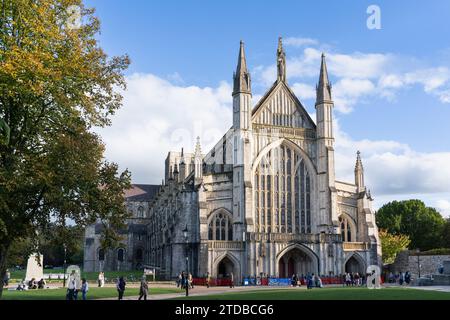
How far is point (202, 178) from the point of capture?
175ft

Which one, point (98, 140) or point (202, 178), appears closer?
point (98, 140)

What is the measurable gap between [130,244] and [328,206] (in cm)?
4314

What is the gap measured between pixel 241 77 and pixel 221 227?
51.3 feet

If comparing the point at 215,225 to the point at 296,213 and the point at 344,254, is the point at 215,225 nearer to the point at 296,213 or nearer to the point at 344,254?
the point at 296,213

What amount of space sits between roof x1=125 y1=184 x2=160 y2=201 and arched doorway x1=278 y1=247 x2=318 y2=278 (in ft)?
154

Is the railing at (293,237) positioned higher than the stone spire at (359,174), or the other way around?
the stone spire at (359,174)

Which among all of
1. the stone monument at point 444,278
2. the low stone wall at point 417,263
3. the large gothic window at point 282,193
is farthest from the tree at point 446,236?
the stone monument at point 444,278

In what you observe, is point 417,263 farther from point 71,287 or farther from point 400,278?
point 71,287

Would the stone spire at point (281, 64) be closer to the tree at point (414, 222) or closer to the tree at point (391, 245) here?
the tree at point (391, 245)

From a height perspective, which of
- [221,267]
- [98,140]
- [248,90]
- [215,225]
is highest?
[248,90]

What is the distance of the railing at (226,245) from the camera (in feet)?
167

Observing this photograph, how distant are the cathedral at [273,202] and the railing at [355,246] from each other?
11cm
